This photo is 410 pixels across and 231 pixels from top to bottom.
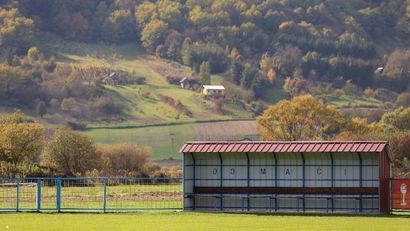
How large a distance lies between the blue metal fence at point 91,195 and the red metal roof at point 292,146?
2737 millimetres

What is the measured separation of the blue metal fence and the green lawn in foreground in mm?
3199

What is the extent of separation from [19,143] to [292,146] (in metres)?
42.3

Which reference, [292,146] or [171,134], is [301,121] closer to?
[171,134]

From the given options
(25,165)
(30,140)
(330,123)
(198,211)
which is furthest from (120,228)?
(330,123)

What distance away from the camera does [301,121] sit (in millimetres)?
122750

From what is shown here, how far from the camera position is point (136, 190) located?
175ft

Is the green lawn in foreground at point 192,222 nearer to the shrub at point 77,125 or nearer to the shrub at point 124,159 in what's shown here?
the shrub at point 124,159

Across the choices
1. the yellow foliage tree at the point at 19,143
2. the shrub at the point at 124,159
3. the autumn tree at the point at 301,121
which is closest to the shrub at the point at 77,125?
the autumn tree at the point at 301,121

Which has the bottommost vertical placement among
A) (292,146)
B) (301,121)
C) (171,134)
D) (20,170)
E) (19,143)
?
(20,170)

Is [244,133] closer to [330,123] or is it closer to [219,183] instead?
[330,123]

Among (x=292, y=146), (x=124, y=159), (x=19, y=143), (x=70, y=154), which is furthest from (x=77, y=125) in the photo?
(x=292, y=146)

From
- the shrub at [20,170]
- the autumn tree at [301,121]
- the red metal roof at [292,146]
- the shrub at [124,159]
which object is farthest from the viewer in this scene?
the autumn tree at [301,121]

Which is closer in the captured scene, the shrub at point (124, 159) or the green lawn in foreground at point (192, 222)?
the green lawn in foreground at point (192, 222)

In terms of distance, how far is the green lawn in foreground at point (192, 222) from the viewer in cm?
3559
